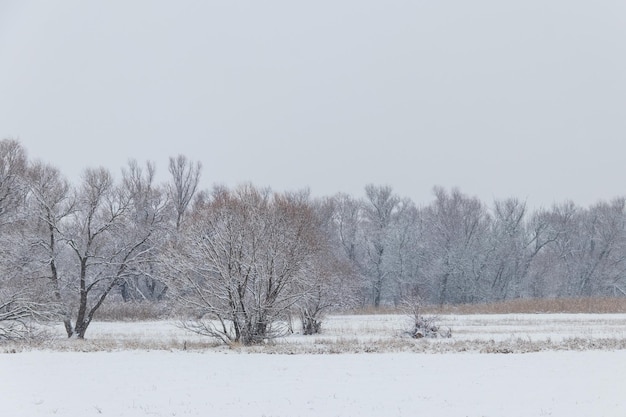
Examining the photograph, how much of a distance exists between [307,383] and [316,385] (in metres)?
0.33

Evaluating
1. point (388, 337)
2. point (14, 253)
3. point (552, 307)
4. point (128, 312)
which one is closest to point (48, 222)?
point (14, 253)

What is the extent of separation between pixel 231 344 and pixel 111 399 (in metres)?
10.0

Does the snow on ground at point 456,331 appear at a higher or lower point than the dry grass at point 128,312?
lower

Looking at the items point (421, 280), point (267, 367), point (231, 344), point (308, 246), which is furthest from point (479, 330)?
point (421, 280)

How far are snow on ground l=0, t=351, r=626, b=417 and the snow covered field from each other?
0.08 ft

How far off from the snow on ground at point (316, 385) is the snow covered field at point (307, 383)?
2 centimetres

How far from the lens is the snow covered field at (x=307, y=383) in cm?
1201

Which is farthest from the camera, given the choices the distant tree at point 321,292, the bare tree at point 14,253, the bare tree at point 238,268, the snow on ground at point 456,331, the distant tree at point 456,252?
the distant tree at point 456,252

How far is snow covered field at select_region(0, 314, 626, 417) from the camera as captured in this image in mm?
12008

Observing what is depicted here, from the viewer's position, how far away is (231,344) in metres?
22.9

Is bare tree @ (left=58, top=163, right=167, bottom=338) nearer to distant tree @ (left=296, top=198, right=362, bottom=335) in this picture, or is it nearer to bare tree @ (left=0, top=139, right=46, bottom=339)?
bare tree @ (left=0, top=139, right=46, bottom=339)

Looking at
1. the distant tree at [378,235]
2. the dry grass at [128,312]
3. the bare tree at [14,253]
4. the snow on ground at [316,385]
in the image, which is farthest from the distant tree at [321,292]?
the distant tree at [378,235]

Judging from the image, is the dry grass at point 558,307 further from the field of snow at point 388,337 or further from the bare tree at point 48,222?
the bare tree at point 48,222

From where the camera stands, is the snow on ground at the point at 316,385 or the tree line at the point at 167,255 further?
the tree line at the point at 167,255
